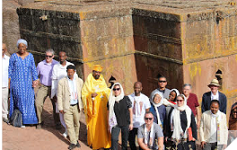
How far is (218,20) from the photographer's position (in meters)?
11.7

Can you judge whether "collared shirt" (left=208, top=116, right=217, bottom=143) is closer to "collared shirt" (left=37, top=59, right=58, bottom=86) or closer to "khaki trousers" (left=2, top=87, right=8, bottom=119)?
"collared shirt" (left=37, top=59, right=58, bottom=86)

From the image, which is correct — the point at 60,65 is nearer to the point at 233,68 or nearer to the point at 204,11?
the point at 204,11

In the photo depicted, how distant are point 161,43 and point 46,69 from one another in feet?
9.21

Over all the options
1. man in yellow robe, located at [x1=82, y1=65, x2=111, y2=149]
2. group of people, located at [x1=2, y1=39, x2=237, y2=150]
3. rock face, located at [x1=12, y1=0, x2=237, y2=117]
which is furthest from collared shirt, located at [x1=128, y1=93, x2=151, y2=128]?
rock face, located at [x1=12, y1=0, x2=237, y2=117]

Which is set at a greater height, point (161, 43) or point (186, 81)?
point (161, 43)

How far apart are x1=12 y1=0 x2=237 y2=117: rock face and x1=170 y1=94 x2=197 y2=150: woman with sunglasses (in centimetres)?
265

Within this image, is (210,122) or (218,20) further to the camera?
(218,20)

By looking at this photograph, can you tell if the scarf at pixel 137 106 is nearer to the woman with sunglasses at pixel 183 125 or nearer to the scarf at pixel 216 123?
the woman with sunglasses at pixel 183 125

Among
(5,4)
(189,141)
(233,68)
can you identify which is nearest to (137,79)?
(233,68)

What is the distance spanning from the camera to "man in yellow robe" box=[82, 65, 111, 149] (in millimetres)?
9891

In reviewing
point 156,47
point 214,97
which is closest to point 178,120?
point 214,97

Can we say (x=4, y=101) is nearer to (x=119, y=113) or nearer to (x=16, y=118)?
(x=16, y=118)

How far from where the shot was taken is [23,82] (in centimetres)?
1030

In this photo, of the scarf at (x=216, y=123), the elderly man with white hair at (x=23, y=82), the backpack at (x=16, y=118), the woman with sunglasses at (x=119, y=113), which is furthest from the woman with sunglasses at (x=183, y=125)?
the backpack at (x=16, y=118)
